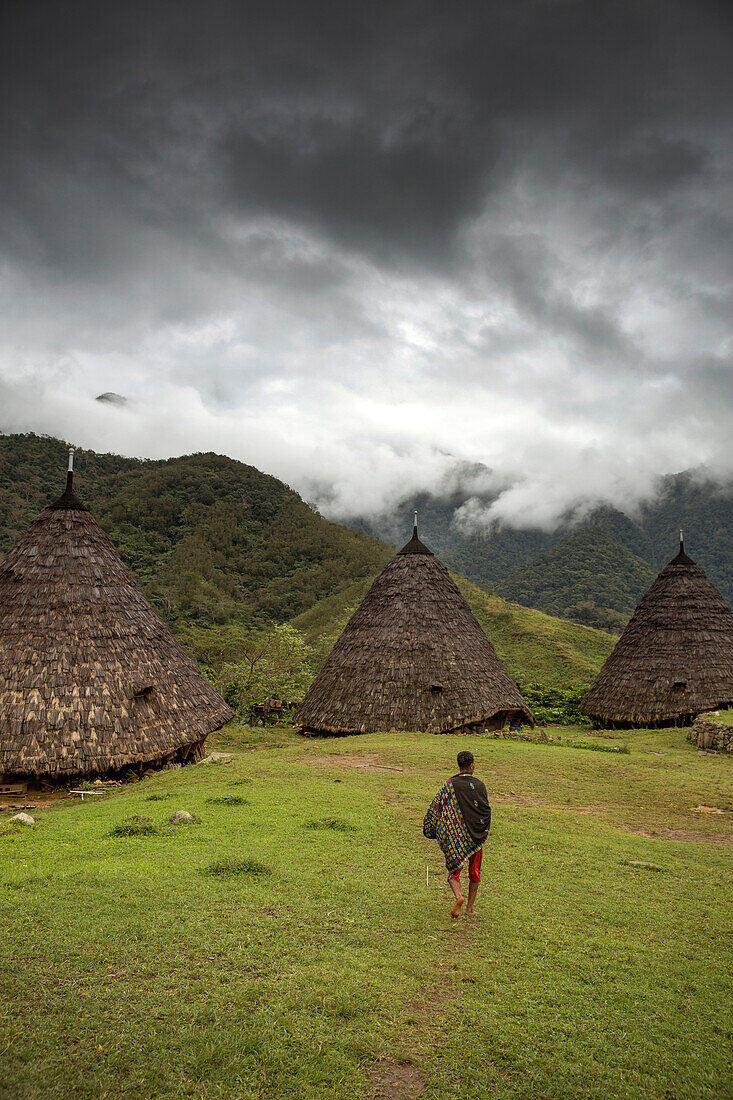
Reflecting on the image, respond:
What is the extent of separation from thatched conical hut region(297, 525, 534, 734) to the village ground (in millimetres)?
8953

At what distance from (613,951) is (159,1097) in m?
3.35

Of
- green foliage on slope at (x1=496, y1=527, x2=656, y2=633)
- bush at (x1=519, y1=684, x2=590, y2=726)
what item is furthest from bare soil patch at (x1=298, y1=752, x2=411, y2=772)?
green foliage on slope at (x1=496, y1=527, x2=656, y2=633)

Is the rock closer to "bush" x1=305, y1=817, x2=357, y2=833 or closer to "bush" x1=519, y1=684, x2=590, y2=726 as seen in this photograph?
"bush" x1=519, y1=684, x2=590, y2=726

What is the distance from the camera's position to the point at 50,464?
181 ft

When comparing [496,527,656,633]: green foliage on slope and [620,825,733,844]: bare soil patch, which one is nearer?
[620,825,733,844]: bare soil patch

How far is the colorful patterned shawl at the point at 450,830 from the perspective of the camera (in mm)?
5285

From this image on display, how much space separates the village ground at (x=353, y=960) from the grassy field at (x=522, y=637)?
27771 millimetres

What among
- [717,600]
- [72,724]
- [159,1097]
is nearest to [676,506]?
[717,600]

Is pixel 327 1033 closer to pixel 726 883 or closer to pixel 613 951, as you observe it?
pixel 613 951

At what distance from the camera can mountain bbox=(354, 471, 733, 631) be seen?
5909 centimetres

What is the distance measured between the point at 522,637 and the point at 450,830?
36749 mm

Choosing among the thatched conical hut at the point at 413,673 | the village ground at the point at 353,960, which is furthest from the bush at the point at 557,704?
the village ground at the point at 353,960

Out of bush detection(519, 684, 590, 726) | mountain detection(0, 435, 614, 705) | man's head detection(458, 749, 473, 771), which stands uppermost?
mountain detection(0, 435, 614, 705)

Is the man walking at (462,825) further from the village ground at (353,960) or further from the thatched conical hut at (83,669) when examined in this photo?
the thatched conical hut at (83,669)
